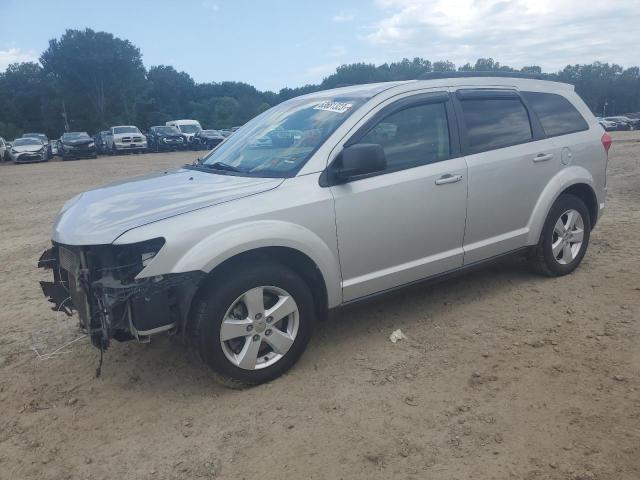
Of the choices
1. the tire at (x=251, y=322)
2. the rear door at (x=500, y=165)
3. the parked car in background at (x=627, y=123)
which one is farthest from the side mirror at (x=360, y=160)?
the parked car in background at (x=627, y=123)

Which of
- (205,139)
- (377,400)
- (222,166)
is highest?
(205,139)

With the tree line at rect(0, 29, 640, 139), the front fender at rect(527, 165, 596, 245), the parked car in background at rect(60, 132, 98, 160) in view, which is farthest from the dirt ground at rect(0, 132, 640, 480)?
the tree line at rect(0, 29, 640, 139)

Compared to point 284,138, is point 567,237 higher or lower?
lower

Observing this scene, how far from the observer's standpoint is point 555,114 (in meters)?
4.85

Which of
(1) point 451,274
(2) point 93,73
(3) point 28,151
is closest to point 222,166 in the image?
(1) point 451,274

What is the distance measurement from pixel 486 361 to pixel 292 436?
1448 millimetres

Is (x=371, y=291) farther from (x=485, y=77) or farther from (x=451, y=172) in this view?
(x=485, y=77)

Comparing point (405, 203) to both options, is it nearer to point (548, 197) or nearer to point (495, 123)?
point (495, 123)

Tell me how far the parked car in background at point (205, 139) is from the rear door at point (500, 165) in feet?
97.9

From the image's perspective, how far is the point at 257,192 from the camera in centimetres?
330

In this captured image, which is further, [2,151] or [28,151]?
[2,151]

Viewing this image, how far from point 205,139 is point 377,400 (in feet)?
106

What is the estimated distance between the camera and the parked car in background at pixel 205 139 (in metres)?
33.1

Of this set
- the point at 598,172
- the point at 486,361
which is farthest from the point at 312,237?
Answer: the point at 598,172
